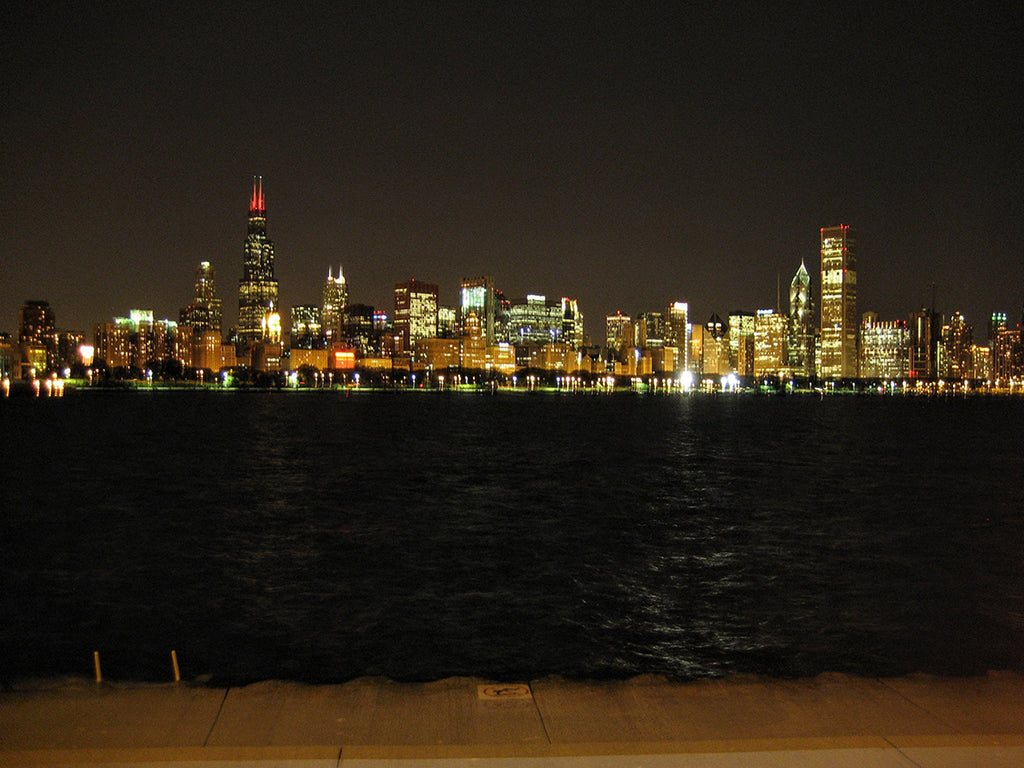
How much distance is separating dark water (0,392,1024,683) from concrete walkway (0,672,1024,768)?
13.6 ft

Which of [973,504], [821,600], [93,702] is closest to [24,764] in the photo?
[93,702]

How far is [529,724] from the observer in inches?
278

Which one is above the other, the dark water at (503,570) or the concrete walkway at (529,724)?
the concrete walkway at (529,724)

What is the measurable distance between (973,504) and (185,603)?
2896 centimetres

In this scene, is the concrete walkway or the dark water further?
the dark water

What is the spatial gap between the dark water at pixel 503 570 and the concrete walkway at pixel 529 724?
4159 mm

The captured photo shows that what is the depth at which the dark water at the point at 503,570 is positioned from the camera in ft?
43.2

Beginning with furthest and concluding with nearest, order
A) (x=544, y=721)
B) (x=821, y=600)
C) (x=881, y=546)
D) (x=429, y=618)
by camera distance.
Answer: (x=881, y=546) < (x=821, y=600) < (x=429, y=618) < (x=544, y=721)

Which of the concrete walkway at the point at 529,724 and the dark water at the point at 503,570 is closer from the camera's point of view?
the concrete walkway at the point at 529,724

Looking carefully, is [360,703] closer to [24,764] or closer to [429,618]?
[24,764]

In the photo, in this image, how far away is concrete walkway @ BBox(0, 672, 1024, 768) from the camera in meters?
→ 6.05

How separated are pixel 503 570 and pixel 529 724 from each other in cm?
1236

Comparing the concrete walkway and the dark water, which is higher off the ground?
the concrete walkway

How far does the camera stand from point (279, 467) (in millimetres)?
45781
